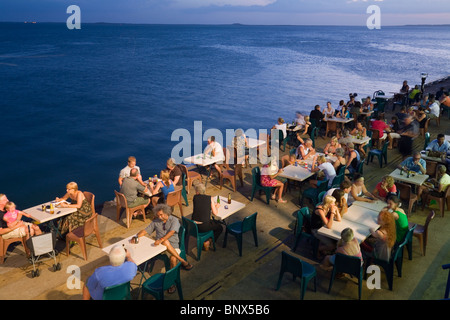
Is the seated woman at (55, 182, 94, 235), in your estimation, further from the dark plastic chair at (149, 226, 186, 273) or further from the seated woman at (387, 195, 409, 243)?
the seated woman at (387, 195, 409, 243)

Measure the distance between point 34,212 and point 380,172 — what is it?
9270mm

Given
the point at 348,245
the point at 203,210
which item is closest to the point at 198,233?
the point at 203,210

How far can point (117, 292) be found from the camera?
4.83 meters

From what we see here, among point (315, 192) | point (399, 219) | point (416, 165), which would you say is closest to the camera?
Answer: point (399, 219)

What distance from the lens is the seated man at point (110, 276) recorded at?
4.86 metres

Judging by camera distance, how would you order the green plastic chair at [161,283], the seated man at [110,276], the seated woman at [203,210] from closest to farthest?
the seated man at [110,276], the green plastic chair at [161,283], the seated woman at [203,210]

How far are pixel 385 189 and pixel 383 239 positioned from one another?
1970mm

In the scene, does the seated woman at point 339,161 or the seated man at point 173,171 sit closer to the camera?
the seated man at point 173,171

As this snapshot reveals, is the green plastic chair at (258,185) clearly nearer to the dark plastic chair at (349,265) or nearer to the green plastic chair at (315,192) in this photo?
the green plastic chair at (315,192)

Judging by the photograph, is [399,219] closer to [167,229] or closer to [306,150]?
[167,229]

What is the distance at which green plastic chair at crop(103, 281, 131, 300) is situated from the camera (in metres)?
4.74

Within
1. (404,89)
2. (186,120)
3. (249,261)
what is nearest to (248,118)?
(186,120)

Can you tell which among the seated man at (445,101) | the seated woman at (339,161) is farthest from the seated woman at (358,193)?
the seated man at (445,101)

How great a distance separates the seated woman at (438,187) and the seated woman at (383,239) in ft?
9.68
